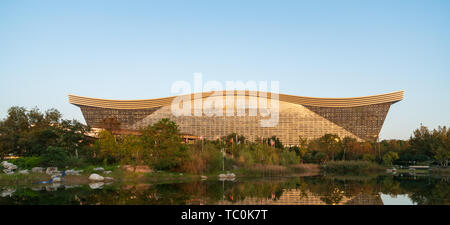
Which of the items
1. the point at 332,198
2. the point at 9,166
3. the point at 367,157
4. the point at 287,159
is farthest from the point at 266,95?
the point at 332,198

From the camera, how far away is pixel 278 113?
6731 centimetres

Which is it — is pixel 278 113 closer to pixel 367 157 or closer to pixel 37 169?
pixel 367 157

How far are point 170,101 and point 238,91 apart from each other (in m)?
12.6

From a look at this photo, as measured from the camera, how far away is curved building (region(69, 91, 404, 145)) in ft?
211

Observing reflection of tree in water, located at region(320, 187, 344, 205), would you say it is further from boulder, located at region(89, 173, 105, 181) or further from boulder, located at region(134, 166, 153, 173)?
boulder, located at region(89, 173, 105, 181)

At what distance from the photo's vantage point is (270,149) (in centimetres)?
3634

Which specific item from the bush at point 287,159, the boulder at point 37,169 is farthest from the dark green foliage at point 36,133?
the bush at point 287,159

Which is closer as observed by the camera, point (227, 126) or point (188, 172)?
point (188, 172)

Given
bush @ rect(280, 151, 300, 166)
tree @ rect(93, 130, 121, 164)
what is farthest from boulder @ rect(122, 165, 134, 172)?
bush @ rect(280, 151, 300, 166)

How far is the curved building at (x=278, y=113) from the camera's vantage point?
64.4 metres

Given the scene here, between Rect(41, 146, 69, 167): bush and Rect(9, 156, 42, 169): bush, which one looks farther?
Rect(9, 156, 42, 169): bush
